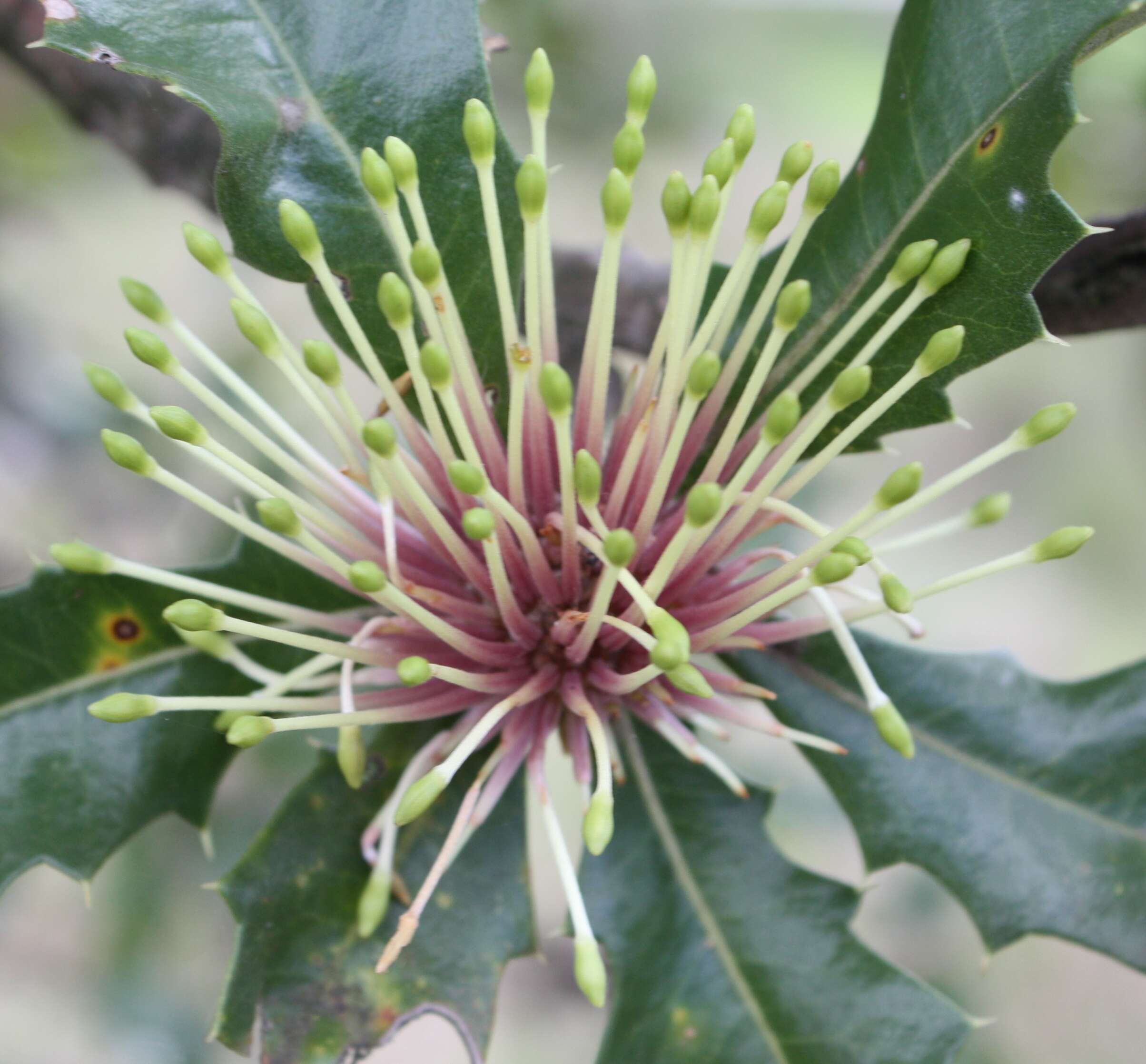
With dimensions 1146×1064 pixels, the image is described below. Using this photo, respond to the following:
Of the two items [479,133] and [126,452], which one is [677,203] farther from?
[126,452]

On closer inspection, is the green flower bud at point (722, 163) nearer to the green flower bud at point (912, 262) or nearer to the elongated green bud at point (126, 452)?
the green flower bud at point (912, 262)

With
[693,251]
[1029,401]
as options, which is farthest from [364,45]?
[1029,401]

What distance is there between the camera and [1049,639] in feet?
8.94

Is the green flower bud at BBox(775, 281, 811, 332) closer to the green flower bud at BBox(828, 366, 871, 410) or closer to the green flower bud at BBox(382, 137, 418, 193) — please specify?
the green flower bud at BBox(828, 366, 871, 410)

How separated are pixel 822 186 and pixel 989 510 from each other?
8.7 inches

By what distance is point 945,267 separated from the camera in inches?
24.5

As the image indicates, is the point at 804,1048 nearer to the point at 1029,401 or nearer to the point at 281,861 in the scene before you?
the point at 281,861

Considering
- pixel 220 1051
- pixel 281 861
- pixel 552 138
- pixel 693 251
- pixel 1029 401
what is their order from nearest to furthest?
pixel 693 251 → pixel 281 861 → pixel 220 1051 → pixel 552 138 → pixel 1029 401

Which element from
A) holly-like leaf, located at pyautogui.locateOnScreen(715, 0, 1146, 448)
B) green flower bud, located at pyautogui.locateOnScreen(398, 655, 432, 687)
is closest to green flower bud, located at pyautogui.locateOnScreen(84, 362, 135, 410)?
green flower bud, located at pyautogui.locateOnScreen(398, 655, 432, 687)

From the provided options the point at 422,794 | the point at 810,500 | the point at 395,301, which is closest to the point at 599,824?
the point at 422,794

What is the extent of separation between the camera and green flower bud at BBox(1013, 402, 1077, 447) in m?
0.59

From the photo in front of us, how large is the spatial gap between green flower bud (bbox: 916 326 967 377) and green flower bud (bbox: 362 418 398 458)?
31cm

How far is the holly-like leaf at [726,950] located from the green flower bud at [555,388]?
38 cm

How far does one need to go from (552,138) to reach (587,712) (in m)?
1.43
